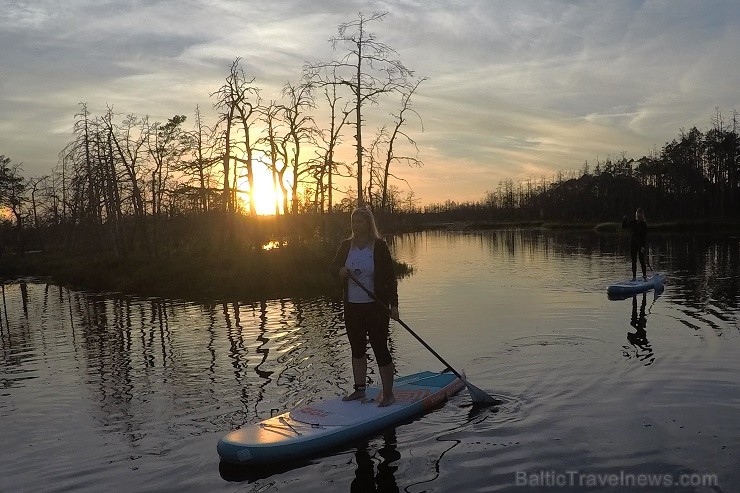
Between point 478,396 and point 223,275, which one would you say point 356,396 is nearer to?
point 478,396

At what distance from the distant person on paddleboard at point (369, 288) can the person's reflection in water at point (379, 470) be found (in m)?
0.72

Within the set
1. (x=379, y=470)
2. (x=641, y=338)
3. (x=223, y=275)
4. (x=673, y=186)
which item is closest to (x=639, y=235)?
(x=641, y=338)

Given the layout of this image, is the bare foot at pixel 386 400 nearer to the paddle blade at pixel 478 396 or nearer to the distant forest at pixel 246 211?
the paddle blade at pixel 478 396

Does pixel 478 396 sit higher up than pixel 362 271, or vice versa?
pixel 362 271

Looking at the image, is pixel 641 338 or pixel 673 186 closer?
pixel 641 338

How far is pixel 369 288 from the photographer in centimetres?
654

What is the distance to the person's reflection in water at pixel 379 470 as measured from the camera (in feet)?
16.6

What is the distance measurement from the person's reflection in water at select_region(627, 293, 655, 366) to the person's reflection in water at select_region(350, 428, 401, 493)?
15.3ft

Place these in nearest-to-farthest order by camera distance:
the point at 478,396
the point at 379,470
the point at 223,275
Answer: the point at 379,470
the point at 478,396
the point at 223,275

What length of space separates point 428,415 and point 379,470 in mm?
1554

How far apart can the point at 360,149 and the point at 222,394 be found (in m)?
15.8

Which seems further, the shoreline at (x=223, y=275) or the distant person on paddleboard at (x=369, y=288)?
the shoreline at (x=223, y=275)

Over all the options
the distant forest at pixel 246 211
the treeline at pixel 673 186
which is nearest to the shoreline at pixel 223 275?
the distant forest at pixel 246 211

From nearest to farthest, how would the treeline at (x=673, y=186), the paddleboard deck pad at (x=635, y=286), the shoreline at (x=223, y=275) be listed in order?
the paddleboard deck pad at (x=635, y=286) < the shoreline at (x=223, y=275) < the treeline at (x=673, y=186)
